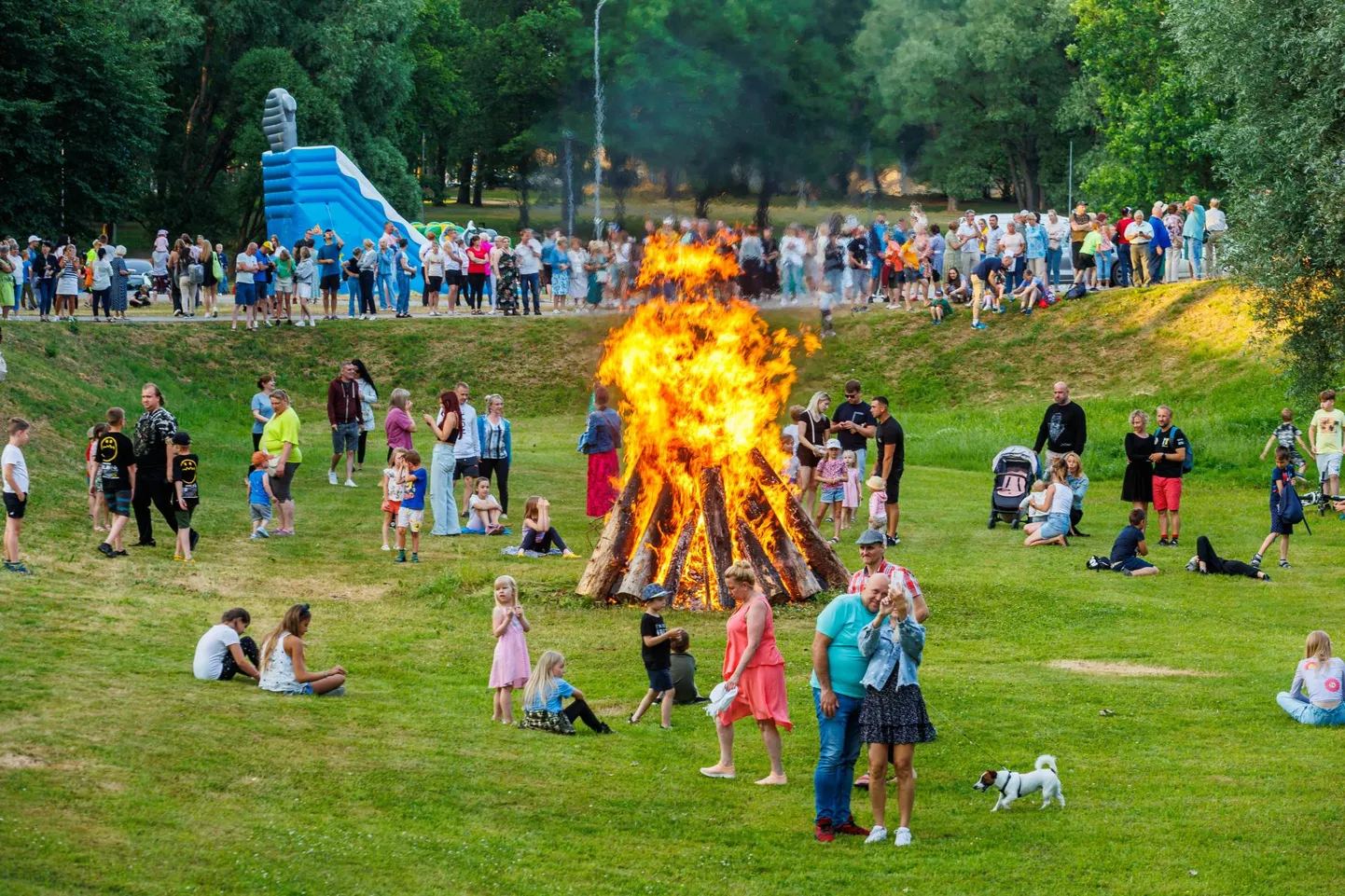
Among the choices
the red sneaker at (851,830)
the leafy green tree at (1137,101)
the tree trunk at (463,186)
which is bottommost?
the red sneaker at (851,830)

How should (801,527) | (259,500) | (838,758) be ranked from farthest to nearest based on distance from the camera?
(259,500), (801,527), (838,758)

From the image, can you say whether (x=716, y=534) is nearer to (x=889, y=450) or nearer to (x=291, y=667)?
(x=889, y=450)

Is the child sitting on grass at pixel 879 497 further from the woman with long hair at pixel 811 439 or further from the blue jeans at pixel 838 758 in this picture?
the blue jeans at pixel 838 758

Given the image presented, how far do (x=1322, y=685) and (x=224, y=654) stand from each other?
31.6ft

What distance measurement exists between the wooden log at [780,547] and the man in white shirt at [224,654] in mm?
6780

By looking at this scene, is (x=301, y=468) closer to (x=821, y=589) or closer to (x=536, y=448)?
(x=536, y=448)

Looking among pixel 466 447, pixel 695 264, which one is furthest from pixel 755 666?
pixel 466 447

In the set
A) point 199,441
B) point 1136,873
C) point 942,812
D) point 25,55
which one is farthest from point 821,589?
point 25,55

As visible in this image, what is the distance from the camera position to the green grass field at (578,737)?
11.0 m

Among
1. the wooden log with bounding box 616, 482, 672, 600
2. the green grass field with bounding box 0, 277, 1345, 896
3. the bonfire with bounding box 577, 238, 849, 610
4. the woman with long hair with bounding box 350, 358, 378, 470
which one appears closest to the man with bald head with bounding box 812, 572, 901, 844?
the green grass field with bounding box 0, 277, 1345, 896

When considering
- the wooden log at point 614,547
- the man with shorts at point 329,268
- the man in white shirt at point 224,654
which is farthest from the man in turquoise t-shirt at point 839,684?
the man with shorts at point 329,268

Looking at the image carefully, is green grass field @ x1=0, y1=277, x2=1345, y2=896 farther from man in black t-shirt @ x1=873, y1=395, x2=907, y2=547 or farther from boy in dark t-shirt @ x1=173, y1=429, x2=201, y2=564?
man in black t-shirt @ x1=873, y1=395, x2=907, y2=547

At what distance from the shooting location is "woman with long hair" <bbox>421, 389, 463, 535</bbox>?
24047mm

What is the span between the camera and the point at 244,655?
15.1 m
